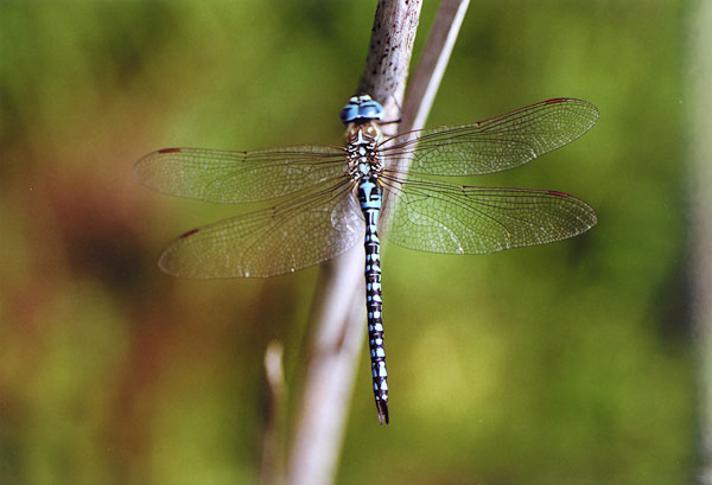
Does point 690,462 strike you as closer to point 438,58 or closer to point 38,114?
point 438,58

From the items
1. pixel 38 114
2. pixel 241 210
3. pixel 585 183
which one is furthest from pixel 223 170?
pixel 585 183

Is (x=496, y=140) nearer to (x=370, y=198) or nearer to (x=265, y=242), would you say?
(x=370, y=198)

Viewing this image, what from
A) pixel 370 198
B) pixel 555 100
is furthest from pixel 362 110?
pixel 555 100

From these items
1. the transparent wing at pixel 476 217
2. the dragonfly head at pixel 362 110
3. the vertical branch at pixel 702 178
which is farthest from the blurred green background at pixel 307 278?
the dragonfly head at pixel 362 110

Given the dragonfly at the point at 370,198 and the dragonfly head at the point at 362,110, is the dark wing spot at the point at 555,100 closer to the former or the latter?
the dragonfly at the point at 370,198

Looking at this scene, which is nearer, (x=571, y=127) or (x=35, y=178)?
(x=571, y=127)

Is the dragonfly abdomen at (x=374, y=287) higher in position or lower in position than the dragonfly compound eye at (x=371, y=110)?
lower
